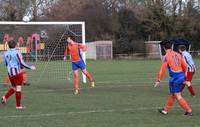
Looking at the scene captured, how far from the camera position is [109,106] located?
13656 mm

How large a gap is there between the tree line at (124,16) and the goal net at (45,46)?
3695 centimetres

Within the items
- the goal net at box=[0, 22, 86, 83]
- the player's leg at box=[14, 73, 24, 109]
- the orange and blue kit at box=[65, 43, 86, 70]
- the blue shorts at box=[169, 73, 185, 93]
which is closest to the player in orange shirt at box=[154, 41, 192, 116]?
the blue shorts at box=[169, 73, 185, 93]

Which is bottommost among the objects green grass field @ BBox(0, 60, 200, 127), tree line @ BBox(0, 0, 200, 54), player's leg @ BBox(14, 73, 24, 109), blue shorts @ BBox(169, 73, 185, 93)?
green grass field @ BBox(0, 60, 200, 127)

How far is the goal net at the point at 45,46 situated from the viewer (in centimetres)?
2562

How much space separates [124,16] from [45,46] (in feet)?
147

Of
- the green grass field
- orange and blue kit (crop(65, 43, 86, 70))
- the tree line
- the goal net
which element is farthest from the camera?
the tree line

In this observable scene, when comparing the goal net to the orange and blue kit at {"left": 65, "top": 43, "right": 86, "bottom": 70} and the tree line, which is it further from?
the tree line

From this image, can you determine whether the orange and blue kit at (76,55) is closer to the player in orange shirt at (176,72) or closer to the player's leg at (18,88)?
the player's leg at (18,88)

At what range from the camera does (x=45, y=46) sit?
99.8ft

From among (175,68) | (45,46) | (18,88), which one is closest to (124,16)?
(45,46)

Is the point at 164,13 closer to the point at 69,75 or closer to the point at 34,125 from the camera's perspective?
the point at 69,75

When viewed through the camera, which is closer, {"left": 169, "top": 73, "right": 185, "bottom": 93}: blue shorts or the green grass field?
the green grass field

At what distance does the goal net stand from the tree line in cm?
3695

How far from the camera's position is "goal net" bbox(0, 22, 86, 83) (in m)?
25.6
